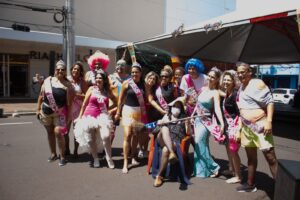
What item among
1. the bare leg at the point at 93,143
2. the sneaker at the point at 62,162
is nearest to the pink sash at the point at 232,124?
the bare leg at the point at 93,143

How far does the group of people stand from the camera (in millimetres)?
4184

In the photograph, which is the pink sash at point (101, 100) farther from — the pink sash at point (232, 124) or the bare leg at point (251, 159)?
the bare leg at point (251, 159)

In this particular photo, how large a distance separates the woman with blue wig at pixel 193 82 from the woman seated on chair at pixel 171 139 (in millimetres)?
645

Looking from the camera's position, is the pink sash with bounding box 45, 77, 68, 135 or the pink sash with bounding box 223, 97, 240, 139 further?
A: the pink sash with bounding box 45, 77, 68, 135

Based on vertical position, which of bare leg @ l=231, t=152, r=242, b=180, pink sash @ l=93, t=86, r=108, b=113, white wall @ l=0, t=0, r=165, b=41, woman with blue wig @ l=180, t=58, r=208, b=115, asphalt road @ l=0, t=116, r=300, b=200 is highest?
white wall @ l=0, t=0, r=165, b=41

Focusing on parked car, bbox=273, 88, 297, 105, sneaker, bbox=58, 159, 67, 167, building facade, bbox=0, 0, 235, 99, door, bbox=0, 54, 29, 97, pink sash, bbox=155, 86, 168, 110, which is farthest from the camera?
parked car, bbox=273, 88, 297, 105

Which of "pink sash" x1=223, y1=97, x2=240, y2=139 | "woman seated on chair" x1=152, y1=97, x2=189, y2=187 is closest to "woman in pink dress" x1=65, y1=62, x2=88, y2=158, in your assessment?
"woman seated on chair" x1=152, y1=97, x2=189, y2=187

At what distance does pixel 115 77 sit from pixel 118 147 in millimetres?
1729

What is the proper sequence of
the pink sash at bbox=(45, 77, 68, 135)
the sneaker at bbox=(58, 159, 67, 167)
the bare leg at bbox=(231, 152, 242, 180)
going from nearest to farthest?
the bare leg at bbox=(231, 152, 242, 180), the pink sash at bbox=(45, 77, 68, 135), the sneaker at bbox=(58, 159, 67, 167)

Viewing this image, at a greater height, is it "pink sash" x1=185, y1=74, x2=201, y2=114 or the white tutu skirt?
"pink sash" x1=185, y1=74, x2=201, y2=114

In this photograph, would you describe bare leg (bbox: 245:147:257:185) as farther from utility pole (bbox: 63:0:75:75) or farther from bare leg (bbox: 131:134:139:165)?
utility pole (bbox: 63:0:75:75)

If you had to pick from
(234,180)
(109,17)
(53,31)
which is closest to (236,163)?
(234,180)

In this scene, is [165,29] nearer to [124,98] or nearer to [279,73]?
[279,73]

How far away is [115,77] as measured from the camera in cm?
614
